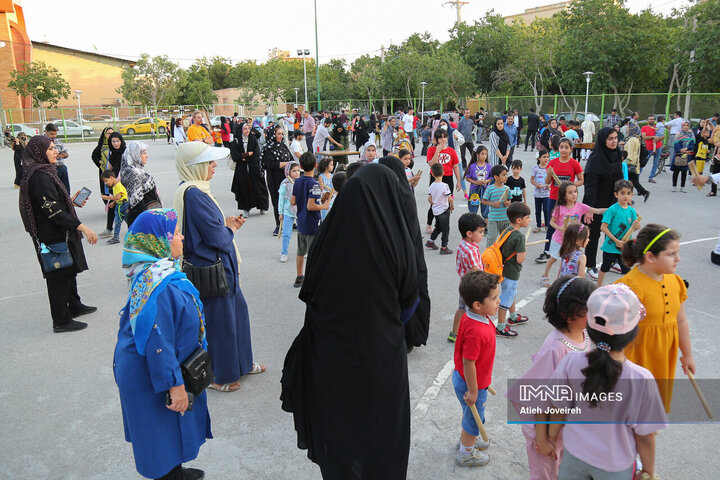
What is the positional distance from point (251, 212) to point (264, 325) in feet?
21.5

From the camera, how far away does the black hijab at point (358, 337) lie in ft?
7.37

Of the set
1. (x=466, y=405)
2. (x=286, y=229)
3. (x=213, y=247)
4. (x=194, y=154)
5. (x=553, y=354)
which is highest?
(x=194, y=154)

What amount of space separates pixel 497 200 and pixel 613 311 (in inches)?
206

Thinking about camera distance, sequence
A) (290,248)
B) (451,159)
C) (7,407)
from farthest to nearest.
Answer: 1. (451,159)
2. (290,248)
3. (7,407)

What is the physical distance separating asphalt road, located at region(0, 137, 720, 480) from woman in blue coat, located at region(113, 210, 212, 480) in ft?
2.39

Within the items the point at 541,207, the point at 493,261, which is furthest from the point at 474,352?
the point at 541,207

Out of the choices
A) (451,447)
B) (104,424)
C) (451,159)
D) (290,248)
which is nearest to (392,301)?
(451,447)

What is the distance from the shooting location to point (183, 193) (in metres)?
4.05

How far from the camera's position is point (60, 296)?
5758mm

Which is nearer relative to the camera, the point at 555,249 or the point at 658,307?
the point at 658,307

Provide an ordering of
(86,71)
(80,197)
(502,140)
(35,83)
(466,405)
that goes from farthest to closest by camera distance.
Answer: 1. (86,71)
2. (35,83)
3. (502,140)
4. (80,197)
5. (466,405)

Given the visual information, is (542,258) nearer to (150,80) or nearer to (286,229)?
(286,229)

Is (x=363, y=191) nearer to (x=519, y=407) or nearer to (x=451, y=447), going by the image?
(x=519, y=407)

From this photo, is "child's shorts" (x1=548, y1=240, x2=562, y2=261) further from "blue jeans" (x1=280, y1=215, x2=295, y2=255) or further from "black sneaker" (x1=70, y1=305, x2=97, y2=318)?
"black sneaker" (x1=70, y1=305, x2=97, y2=318)
